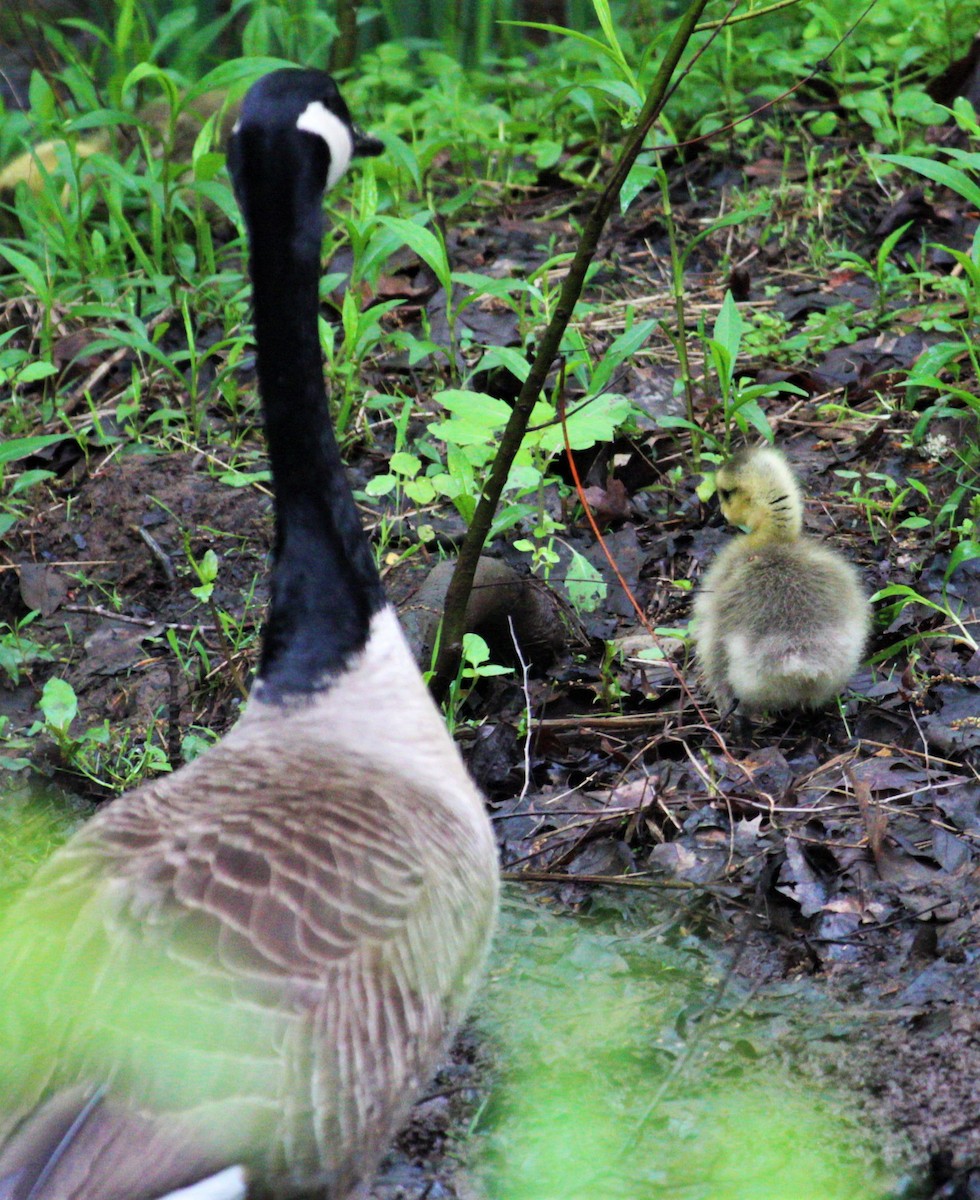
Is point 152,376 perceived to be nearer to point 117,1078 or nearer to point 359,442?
point 359,442

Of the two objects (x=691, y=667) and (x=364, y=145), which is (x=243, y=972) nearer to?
(x=364, y=145)

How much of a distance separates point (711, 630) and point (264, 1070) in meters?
2.22

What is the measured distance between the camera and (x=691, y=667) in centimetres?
454

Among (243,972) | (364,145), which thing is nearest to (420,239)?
(364,145)

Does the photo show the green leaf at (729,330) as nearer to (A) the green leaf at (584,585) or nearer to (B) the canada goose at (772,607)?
(B) the canada goose at (772,607)

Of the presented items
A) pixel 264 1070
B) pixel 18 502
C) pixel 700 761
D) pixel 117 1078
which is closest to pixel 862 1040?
pixel 700 761

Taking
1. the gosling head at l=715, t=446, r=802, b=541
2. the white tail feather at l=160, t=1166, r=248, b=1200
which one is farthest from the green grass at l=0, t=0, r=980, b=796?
the white tail feather at l=160, t=1166, r=248, b=1200

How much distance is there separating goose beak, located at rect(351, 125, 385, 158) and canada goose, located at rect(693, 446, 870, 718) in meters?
1.47

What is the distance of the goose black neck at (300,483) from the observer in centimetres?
304

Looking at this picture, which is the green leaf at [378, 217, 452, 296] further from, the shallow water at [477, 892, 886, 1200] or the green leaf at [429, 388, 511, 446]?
the shallow water at [477, 892, 886, 1200]

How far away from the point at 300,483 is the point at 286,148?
2.32ft

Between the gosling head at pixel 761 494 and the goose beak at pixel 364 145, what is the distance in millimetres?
1457

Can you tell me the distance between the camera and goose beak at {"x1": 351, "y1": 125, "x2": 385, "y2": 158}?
334 cm

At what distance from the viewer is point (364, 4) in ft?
28.0
